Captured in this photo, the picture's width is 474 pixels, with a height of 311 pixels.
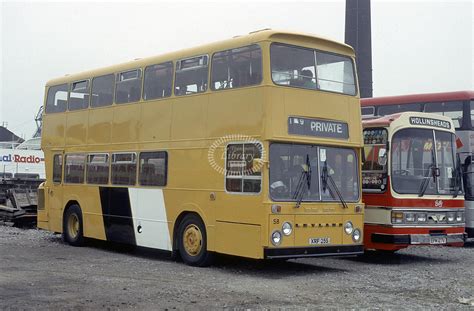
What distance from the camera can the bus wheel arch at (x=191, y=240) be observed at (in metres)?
12.6

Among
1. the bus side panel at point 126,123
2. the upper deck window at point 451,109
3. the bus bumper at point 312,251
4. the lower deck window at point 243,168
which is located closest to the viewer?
the bus bumper at point 312,251

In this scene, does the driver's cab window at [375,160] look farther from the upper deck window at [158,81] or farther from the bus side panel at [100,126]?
the bus side panel at [100,126]

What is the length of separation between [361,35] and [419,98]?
13.0 m

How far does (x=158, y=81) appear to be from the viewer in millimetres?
14180

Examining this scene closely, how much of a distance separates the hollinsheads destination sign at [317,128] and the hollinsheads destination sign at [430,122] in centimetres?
233

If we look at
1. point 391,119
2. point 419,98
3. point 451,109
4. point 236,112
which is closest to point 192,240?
point 236,112

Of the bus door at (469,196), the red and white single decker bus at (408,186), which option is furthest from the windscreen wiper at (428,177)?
the bus door at (469,196)

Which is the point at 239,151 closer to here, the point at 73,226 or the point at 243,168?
the point at 243,168

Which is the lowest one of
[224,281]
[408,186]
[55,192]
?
[224,281]

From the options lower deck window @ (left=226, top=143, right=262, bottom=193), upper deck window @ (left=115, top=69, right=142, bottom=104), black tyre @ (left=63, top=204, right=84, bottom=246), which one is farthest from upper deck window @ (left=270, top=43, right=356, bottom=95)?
black tyre @ (left=63, top=204, right=84, bottom=246)

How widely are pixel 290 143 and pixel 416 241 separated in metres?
3.78

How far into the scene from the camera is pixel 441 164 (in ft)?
47.8

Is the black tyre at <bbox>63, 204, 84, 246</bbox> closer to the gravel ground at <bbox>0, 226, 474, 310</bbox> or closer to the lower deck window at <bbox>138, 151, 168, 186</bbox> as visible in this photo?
the gravel ground at <bbox>0, 226, 474, 310</bbox>

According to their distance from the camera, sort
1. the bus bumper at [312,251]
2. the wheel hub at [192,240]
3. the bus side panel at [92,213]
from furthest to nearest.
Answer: the bus side panel at [92,213] → the wheel hub at [192,240] → the bus bumper at [312,251]
